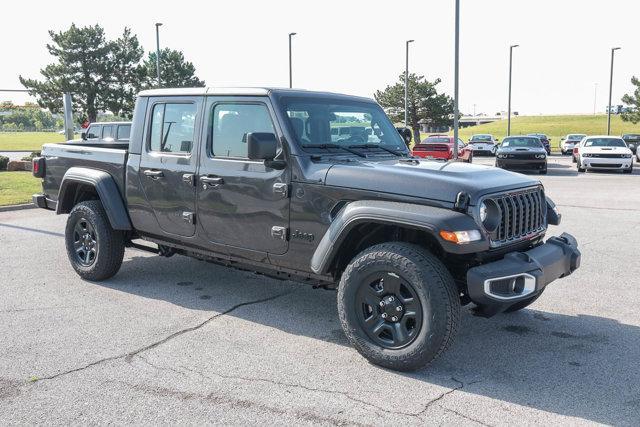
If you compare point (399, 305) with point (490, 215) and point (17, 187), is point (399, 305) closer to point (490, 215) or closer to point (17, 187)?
point (490, 215)

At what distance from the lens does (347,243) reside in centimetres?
435

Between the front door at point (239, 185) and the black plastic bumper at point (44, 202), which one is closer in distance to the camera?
the front door at point (239, 185)

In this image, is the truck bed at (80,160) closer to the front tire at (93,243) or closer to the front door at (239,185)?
the front tire at (93,243)

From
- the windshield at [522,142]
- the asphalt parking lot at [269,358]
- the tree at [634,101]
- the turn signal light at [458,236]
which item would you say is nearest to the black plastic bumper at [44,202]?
the asphalt parking lot at [269,358]

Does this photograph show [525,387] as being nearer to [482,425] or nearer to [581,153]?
[482,425]

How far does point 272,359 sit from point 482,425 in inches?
60.2

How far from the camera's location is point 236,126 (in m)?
4.98

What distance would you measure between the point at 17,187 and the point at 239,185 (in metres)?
12.0

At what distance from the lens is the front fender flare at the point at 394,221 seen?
3.74 m

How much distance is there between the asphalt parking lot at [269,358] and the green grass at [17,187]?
664cm

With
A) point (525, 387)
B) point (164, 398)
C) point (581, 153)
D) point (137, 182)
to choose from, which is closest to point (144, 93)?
point (137, 182)

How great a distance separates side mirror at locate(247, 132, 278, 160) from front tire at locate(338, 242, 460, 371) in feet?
3.29

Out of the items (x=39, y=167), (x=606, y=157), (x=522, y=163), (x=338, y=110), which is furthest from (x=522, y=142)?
(x=39, y=167)

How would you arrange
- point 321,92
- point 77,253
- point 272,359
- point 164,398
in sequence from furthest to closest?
point 77,253 < point 321,92 < point 272,359 < point 164,398
